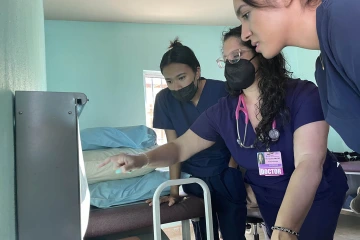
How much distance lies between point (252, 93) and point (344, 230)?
2.33 m

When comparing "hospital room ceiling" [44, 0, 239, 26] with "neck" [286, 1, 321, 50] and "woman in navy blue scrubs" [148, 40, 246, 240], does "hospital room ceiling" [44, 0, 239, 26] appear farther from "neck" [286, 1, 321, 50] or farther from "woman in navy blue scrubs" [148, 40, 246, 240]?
"neck" [286, 1, 321, 50]

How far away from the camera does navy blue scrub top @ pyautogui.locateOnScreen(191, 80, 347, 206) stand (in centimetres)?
105

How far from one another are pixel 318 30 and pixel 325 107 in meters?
0.23

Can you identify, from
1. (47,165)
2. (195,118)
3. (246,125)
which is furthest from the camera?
(195,118)

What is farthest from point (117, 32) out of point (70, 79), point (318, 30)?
point (318, 30)

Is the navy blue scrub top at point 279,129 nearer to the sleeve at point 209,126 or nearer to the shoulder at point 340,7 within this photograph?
the sleeve at point 209,126

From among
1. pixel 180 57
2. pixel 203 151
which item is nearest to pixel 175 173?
pixel 203 151

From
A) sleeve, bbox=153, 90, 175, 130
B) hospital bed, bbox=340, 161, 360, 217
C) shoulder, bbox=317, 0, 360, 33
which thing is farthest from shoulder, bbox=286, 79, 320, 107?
hospital bed, bbox=340, 161, 360, 217

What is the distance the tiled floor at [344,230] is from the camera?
2754 millimetres

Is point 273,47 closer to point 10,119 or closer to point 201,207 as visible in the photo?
point 10,119

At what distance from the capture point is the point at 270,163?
3.65ft

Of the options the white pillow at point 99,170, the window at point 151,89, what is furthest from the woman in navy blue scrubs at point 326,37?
the window at point 151,89

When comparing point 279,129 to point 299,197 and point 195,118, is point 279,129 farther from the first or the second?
point 195,118

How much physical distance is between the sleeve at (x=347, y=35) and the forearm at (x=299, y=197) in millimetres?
357
